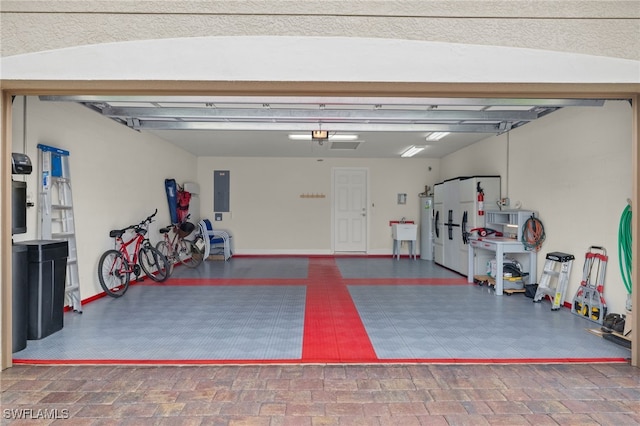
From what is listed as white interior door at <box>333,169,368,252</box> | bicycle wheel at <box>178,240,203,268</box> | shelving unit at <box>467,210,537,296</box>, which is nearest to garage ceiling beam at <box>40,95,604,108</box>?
shelving unit at <box>467,210,537,296</box>

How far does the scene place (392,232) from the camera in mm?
9727

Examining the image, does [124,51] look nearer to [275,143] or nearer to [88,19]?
[88,19]

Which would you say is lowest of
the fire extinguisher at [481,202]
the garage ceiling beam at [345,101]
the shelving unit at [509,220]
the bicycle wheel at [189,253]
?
the bicycle wheel at [189,253]

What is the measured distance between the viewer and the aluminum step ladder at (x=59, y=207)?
13.5ft

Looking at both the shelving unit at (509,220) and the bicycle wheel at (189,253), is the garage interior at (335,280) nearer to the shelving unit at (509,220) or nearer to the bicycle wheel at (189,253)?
the bicycle wheel at (189,253)

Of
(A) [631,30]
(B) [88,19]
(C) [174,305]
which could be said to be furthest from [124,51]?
(A) [631,30]

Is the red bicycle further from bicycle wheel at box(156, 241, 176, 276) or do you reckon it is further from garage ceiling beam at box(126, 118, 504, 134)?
garage ceiling beam at box(126, 118, 504, 134)

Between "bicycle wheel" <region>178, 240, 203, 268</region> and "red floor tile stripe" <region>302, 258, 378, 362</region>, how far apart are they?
3.17 meters

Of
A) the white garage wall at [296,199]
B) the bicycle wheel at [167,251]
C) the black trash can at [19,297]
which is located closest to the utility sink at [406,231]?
the white garage wall at [296,199]

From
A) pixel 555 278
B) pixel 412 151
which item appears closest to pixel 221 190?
pixel 412 151

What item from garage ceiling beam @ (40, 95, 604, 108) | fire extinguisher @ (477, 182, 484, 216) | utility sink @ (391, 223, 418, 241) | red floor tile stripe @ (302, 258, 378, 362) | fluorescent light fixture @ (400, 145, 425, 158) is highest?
fluorescent light fixture @ (400, 145, 425, 158)

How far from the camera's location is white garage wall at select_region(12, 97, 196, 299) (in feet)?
13.4

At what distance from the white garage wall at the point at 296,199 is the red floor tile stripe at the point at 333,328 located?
379 cm

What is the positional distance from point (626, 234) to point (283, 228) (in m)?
7.22
